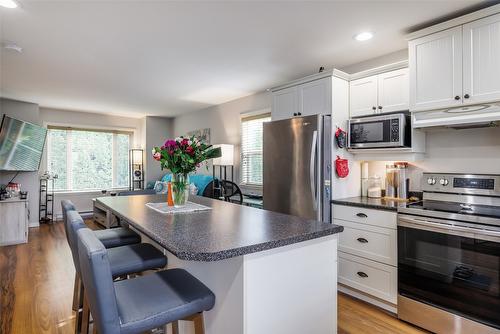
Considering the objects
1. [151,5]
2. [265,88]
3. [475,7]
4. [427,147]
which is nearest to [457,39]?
[475,7]

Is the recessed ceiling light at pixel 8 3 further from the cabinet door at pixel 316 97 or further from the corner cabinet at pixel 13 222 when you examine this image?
the corner cabinet at pixel 13 222

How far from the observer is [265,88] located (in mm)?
4441

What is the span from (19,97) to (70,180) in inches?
83.1

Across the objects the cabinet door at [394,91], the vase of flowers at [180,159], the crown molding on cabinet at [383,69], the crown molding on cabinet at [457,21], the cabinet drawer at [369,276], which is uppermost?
the crown molding on cabinet at [457,21]

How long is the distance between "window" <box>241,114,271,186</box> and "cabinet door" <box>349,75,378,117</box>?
66.9 inches

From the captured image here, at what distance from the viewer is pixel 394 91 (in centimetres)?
272

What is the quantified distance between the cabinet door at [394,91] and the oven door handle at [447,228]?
1047mm

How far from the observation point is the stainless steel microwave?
257 centimetres

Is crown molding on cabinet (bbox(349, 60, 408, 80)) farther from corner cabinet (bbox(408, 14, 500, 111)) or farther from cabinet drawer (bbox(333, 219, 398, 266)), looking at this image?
cabinet drawer (bbox(333, 219, 398, 266))

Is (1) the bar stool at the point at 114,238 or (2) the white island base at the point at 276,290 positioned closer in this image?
(2) the white island base at the point at 276,290

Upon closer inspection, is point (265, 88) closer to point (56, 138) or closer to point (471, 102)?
point (471, 102)

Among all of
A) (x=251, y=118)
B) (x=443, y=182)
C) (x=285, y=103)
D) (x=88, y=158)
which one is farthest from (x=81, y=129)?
(x=443, y=182)

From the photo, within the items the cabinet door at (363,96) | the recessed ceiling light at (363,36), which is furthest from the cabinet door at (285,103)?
the recessed ceiling light at (363,36)

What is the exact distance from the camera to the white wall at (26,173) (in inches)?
205
